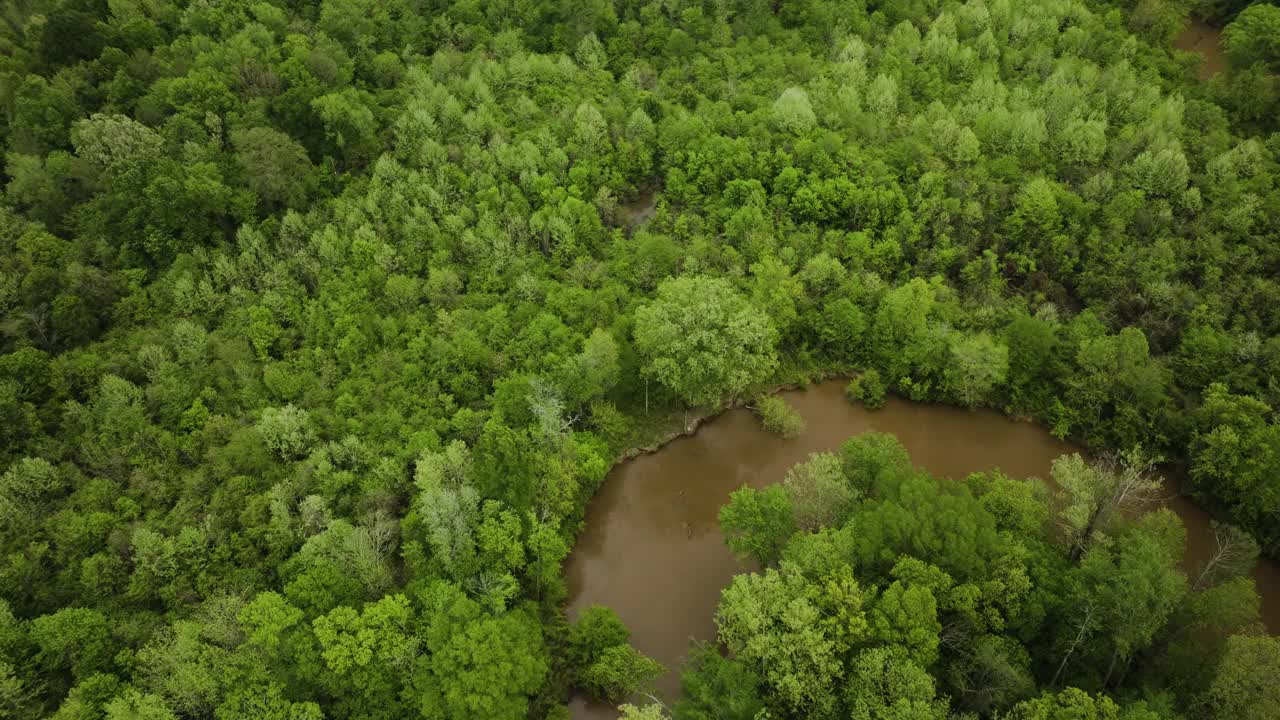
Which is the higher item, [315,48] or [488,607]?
[315,48]

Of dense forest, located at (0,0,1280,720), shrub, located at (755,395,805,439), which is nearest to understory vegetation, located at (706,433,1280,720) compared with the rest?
dense forest, located at (0,0,1280,720)

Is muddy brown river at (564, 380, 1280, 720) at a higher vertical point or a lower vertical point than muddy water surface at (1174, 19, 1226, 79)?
lower

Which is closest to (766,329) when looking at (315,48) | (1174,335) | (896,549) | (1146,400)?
(896,549)

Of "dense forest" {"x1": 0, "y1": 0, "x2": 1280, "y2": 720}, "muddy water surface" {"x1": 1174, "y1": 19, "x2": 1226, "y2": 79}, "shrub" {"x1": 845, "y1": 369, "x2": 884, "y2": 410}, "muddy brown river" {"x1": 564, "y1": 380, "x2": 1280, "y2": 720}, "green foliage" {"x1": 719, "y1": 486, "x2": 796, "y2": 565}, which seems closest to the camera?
"dense forest" {"x1": 0, "y1": 0, "x2": 1280, "y2": 720}

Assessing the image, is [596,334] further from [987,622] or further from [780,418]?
[987,622]

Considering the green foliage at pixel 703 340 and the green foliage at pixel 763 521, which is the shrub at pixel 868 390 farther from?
the green foliage at pixel 763 521

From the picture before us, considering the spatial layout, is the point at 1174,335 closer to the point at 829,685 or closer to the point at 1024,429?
the point at 1024,429

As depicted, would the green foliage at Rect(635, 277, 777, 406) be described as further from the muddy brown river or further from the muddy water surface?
the muddy water surface

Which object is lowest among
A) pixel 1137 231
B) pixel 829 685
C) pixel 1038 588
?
pixel 829 685
